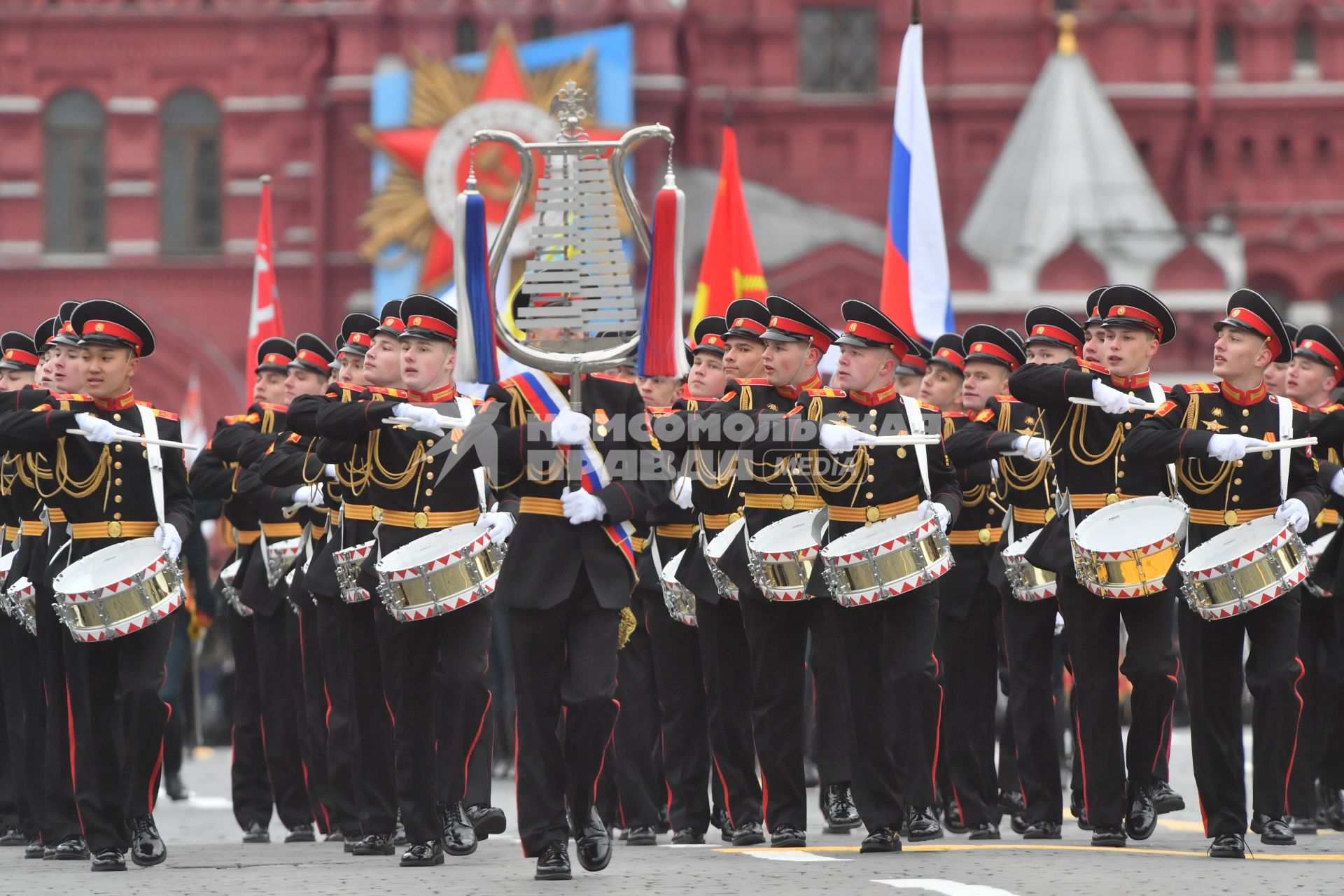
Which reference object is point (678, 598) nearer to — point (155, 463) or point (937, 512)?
point (937, 512)

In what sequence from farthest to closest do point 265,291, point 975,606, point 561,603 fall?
point 265,291
point 975,606
point 561,603

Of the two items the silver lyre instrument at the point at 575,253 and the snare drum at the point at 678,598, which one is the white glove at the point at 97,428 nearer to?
the silver lyre instrument at the point at 575,253

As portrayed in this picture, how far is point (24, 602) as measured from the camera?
9.66 meters

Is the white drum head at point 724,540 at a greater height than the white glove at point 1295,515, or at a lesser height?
lesser

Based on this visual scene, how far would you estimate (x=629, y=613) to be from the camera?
8961 millimetres

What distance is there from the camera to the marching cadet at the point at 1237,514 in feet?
29.7

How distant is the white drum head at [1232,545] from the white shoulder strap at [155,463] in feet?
13.5

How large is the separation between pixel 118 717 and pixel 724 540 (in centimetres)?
265

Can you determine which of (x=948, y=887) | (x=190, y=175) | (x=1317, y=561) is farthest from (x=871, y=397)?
(x=190, y=175)

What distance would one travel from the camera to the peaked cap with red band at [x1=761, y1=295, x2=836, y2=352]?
971 centimetres

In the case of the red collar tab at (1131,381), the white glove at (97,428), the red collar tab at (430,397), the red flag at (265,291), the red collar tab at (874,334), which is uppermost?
the red flag at (265,291)

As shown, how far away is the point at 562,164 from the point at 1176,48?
980 inches

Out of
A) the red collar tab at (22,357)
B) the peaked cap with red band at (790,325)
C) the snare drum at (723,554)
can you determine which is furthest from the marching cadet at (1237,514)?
the red collar tab at (22,357)

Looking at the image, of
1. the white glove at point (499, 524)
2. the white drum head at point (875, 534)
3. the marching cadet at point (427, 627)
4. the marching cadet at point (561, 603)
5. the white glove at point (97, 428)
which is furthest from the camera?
the white glove at point (97, 428)
